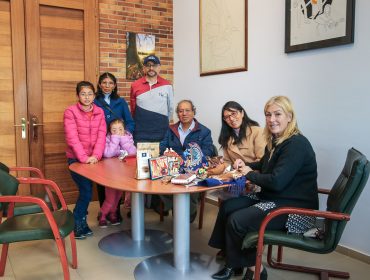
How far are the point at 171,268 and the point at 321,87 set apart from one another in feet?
6.09

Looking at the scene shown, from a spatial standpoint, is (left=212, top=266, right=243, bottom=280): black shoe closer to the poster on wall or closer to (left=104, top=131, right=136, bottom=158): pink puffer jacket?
(left=104, top=131, right=136, bottom=158): pink puffer jacket

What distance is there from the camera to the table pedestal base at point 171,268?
99.6 inches

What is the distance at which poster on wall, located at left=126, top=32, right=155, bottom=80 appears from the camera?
465cm

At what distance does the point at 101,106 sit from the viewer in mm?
3711

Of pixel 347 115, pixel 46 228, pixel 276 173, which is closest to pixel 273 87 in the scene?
pixel 347 115

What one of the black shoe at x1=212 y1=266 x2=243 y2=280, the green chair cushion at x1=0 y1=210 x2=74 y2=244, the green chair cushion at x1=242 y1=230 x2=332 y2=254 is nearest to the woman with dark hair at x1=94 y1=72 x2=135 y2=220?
the green chair cushion at x1=0 y1=210 x2=74 y2=244

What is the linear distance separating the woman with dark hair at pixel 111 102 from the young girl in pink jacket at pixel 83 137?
1.05ft

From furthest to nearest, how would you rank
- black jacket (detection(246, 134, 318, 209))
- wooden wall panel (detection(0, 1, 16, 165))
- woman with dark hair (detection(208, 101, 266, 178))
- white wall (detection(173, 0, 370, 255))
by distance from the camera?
1. wooden wall panel (detection(0, 1, 16, 165))
2. woman with dark hair (detection(208, 101, 266, 178))
3. white wall (detection(173, 0, 370, 255))
4. black jacket (detection(246, 134, 318, 209))

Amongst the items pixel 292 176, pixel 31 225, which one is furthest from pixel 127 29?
→ pixel 292 176

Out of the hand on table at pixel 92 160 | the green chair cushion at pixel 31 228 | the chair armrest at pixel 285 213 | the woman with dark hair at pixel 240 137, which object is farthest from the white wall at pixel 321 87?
the green chair cushion at pixel 31 228

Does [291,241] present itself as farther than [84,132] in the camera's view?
No

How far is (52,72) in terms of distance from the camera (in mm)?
4184

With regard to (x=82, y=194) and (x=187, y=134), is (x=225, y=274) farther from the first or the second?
(x=82, y=194)

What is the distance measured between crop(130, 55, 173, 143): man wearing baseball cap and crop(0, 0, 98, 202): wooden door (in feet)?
2.85
